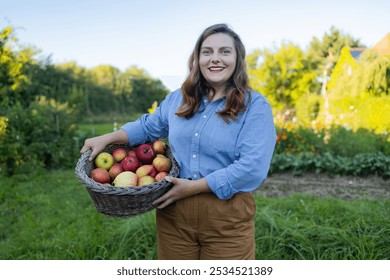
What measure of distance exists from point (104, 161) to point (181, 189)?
0.49m

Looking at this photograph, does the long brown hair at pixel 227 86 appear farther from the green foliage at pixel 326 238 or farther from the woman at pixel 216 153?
the green foliage at pixel 326 238

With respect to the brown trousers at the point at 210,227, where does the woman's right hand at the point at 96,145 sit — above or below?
above

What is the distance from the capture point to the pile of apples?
5.59 ft

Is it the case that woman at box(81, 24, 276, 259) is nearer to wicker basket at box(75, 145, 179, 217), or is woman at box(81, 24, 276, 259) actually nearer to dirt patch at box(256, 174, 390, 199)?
wicker basket at box(75, 145, 179, 217)

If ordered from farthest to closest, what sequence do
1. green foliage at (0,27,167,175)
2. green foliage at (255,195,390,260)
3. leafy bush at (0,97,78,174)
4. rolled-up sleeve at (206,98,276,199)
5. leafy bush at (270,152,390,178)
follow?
leafy bush at (0,97,78,174), leafy bush at (270,152,390,178), green foliage at (0,27,167,175), green foliage at (255,195,390,260), rolled-up sleeve at (206,98,276,199)

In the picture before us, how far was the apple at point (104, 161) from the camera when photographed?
186 cm

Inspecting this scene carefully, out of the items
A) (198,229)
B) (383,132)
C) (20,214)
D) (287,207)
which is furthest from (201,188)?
(383,132)

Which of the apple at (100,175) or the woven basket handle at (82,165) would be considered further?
the apple at (100,175)

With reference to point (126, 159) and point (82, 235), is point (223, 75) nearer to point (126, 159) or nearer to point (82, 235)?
point (126, 159)

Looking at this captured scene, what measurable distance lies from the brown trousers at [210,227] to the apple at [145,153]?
11.1 inches

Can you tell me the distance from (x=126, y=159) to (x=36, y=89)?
26.2ft

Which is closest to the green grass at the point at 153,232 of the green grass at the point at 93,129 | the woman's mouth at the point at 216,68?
the woman's mouth at the point at 216,68

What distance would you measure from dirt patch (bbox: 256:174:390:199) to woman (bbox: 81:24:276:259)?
314 centimetres

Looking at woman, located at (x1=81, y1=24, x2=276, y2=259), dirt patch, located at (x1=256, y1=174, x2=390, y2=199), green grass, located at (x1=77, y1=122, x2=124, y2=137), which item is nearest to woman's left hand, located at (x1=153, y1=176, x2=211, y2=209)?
woman, located at (x1=81, y1=24, x2=276, y2=259)
